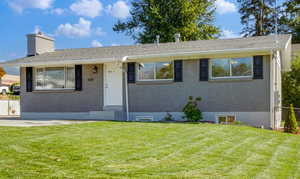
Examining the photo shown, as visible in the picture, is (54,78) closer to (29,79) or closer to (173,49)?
(29,79)

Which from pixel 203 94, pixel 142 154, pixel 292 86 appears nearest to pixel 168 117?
pixel 203 94

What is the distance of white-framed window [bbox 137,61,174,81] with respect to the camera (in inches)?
590

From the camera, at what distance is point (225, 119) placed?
14.1m

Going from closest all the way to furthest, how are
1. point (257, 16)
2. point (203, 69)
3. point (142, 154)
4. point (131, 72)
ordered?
point (142, 154), point (203, 69), point (131, 72), point (257, 16)

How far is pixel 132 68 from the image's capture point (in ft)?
50.8

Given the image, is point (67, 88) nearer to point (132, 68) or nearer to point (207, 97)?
point (132, 68)

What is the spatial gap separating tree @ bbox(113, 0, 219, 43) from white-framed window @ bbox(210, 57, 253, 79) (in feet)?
54.9

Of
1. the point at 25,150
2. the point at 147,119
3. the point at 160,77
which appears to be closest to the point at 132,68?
the point at 160,77

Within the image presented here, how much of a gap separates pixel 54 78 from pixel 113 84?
3.03 metres

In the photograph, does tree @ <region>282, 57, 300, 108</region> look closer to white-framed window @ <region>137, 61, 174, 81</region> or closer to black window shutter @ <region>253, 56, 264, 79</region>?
black window shutter @ <region>253, 56, 264, 79</region>

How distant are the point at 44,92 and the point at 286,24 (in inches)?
1091

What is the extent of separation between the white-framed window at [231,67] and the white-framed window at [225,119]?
5.21 ft

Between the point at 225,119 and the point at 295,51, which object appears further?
the point at 295,51

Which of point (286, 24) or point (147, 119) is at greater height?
point (286, 24)
